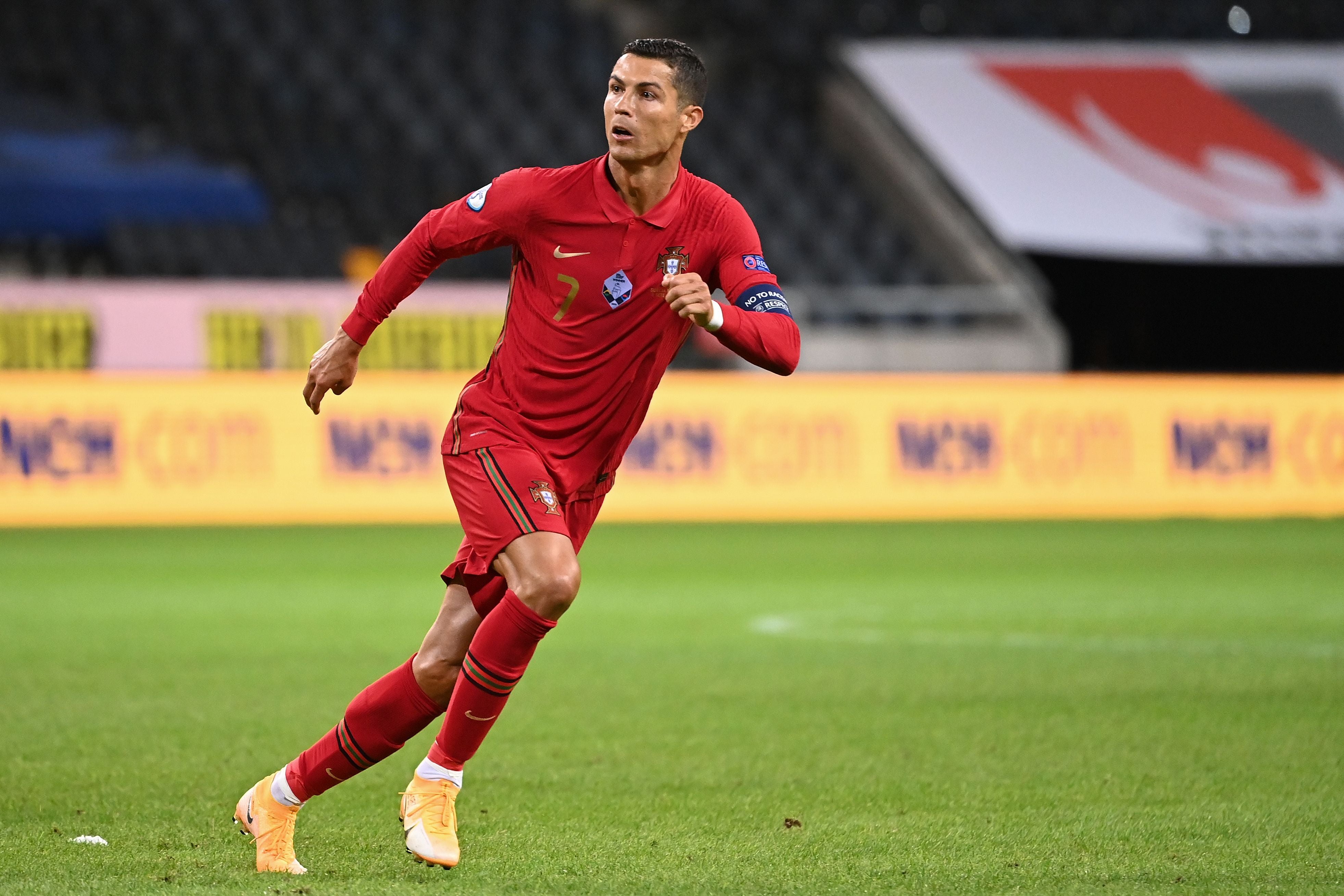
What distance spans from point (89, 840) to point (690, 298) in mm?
2001

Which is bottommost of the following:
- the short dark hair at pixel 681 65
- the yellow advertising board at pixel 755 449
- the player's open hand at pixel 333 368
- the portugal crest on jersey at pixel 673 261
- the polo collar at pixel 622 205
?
Result: the yellow advertising board at pixel 755 449

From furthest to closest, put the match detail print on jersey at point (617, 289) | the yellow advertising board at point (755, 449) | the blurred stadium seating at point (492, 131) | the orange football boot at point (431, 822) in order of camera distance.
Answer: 1. the blurred stadium seating at point (492, 131)
2. the yellow advertising board at point (755, 449)
3. the match detail print on jersey at point (617, 289)
4. the orange football boot at point (431, 822)

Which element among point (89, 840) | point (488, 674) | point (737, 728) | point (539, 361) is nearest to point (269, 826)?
point (89, 840)

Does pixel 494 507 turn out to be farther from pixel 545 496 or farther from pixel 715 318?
pixel 715 318

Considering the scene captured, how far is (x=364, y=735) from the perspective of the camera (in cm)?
442

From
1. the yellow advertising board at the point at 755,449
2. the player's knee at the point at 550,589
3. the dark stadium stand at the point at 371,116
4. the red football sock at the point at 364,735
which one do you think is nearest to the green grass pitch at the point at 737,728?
the red football sock at the point at 364,735

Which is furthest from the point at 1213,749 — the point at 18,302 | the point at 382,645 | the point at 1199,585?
the point at 18,302

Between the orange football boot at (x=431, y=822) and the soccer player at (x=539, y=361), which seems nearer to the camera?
the orange football boot at (x=431, y=822)

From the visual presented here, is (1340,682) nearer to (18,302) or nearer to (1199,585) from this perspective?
(1199,585)

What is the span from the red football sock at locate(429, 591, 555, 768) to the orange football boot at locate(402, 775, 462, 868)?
0.23 ft

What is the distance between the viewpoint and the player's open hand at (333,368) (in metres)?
4.48

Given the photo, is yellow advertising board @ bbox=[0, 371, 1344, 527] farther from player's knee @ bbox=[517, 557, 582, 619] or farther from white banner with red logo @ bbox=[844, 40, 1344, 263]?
player's knee @ bbox=[517, 557, 582, 619]

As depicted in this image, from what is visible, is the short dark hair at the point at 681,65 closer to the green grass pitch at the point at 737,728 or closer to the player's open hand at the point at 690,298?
the player's open hand at the point at 690,298

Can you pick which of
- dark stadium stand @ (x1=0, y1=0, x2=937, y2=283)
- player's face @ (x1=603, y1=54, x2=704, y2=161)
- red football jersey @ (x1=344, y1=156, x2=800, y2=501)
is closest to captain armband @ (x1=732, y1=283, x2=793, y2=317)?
red football jersey @ (x1=344, y1=156, x2=800, y2=501)
